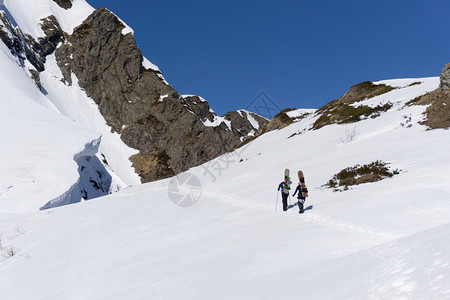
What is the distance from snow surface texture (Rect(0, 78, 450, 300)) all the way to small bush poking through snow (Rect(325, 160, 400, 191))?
54 cm

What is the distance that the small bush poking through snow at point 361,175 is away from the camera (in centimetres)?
1270

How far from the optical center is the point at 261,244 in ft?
25.5

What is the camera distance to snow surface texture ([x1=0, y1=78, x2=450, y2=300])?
4516 mm

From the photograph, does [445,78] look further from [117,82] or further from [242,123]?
[242,123]

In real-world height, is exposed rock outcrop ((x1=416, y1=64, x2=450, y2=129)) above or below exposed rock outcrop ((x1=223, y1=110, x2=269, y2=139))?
below

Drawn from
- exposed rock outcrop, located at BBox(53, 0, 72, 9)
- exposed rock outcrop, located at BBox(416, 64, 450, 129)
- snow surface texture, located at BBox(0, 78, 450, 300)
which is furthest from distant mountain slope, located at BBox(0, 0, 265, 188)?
snow surface texture, located at BBox(0, 78, 450, 300)

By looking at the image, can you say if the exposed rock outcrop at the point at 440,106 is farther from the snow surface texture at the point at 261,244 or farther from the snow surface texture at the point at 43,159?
the snow surface texture at the point at 43,159

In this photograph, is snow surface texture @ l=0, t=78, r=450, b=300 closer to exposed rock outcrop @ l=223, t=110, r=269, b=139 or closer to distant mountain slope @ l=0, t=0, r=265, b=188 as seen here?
distant mountain slope @ l=0, t=0, r=265, b=188

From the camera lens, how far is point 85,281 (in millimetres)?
7211

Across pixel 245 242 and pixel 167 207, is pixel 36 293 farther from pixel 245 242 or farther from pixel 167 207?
pixel 167 207

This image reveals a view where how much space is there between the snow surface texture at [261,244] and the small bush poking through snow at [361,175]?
0.54 m

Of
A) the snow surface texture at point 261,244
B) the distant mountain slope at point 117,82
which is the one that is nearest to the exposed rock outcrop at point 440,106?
the snow surface texture at point 261,244

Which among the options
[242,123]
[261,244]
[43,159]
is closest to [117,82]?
[242,123]

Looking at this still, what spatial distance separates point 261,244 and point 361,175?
327 inches
